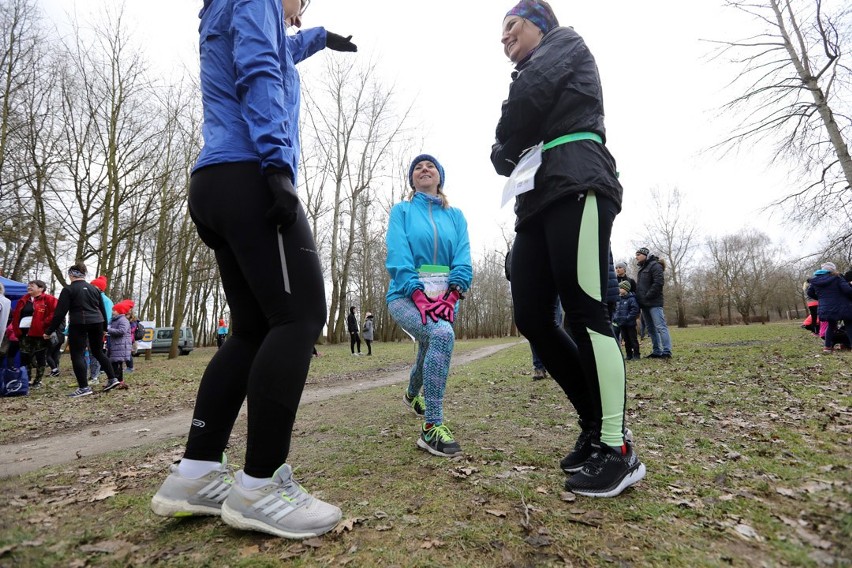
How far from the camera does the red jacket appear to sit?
8250mm

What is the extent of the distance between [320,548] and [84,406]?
681 centimetres

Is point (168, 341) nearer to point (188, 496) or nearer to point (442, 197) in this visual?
point (442, 197)

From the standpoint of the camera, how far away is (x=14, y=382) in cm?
768

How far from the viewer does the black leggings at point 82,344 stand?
297 inches

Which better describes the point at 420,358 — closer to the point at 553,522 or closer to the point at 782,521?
the point at 553,522

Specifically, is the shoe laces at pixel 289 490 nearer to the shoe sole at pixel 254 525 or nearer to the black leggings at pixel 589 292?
the shoe sole at pixel 254 525

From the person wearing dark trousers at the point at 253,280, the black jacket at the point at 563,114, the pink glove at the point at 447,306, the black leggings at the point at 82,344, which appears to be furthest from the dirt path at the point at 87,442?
the black jacket at the point at 563,114

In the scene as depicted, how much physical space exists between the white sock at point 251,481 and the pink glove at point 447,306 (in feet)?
5.93

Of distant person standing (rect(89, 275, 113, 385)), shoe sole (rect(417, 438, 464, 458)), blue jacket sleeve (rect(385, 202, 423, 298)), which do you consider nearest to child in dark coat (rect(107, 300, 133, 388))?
distant person standing (rect(89, 275, 113, 385))

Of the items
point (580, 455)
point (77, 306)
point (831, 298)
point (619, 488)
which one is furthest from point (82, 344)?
point (831, 298)

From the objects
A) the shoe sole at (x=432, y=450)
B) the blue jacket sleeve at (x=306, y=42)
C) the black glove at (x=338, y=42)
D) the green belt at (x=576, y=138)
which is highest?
the black glove at (x=338, y=42)

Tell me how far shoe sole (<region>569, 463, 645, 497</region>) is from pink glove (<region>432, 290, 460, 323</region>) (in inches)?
60.8

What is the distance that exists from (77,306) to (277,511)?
8.13 meters

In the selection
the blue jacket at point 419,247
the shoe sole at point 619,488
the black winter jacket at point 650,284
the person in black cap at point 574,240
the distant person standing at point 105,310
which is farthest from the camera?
the black winter jacket at point 650,284
